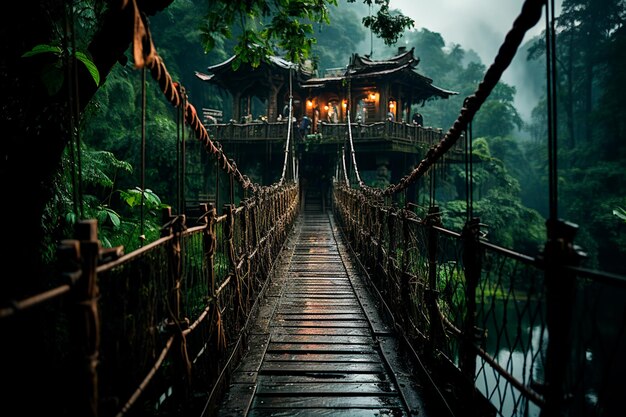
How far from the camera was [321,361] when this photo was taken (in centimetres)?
288

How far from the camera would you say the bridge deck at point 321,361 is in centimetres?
227

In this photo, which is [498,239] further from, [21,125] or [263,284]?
[21,125]

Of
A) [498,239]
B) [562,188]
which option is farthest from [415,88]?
[562,188]

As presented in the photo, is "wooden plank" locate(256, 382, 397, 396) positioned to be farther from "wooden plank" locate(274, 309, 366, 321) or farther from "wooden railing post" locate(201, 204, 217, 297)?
"wooden plank" locate(274, 309, 366, 321)

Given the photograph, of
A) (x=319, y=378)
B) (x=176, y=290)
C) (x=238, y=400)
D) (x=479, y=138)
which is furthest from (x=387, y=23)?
(x=479, y=138)

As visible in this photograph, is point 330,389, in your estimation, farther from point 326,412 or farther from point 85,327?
point 85,327

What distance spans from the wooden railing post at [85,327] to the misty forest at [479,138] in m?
1.82

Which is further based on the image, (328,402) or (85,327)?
(328,402)

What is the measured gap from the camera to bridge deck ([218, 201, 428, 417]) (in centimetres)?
227

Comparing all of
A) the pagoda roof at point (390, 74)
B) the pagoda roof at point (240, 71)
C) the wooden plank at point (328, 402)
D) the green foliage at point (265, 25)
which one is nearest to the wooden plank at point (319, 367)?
the wooden plank at point (328, 402)

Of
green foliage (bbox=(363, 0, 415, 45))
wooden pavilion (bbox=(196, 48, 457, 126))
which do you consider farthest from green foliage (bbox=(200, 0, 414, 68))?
wooden pavilion (bbox=(196, 48, 457, 126))

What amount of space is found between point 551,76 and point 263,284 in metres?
3.62

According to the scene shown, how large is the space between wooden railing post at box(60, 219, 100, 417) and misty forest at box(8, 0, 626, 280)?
1818mm

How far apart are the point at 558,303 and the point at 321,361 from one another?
1964 mm
